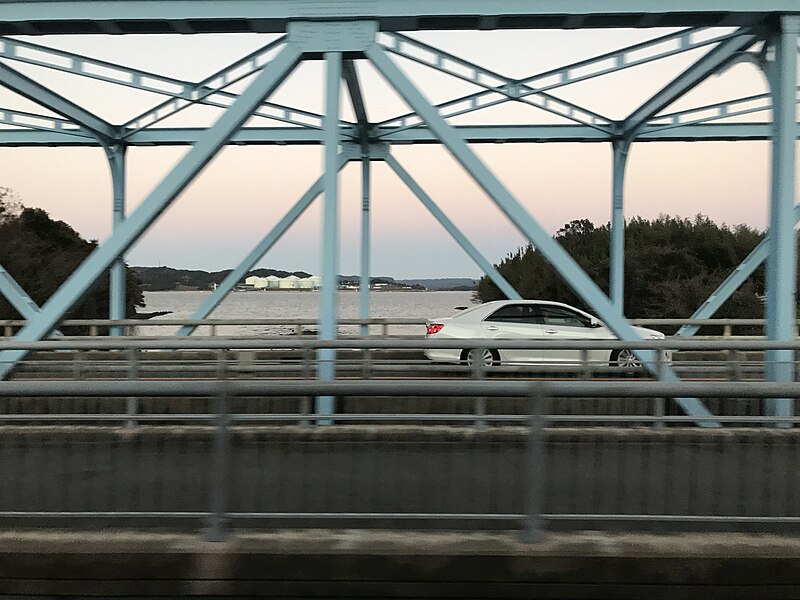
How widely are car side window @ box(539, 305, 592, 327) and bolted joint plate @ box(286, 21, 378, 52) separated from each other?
7.86 metres

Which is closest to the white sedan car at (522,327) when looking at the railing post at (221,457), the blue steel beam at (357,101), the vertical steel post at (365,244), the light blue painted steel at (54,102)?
the vertical steel post at (365,244)

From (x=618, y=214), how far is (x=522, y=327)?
10.2 feet

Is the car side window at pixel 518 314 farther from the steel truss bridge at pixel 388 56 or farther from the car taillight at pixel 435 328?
the steel truss bridge at pixel 388 56

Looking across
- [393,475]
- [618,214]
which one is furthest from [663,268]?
[393,475]

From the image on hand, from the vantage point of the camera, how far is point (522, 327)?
15.3 metres

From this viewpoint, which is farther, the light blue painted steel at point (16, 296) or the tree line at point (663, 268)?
the tree line at point (663, 268)

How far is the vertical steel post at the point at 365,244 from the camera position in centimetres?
1619

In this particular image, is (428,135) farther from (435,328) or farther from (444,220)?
(435,328)

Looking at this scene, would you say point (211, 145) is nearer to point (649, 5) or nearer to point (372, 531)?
point (649, 5)

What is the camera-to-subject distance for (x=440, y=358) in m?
14.4

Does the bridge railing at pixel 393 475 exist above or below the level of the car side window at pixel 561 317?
below

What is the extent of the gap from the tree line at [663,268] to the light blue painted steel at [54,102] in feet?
113

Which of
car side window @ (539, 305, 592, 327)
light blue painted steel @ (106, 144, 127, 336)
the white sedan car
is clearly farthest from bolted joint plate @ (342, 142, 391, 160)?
light blue painted steel @ (106, 144, 127, 336)

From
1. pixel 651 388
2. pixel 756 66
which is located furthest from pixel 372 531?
pixel 756 66
